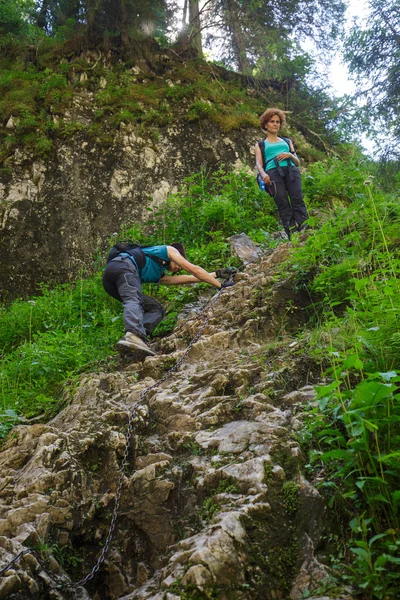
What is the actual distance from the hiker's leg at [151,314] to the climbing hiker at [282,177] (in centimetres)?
238

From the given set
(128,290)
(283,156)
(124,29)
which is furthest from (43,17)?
(128,290)

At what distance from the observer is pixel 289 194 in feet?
24.9

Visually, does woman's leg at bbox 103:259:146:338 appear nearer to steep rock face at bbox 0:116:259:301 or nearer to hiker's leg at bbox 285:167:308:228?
hiker's leg at bbox 285:167:308:228

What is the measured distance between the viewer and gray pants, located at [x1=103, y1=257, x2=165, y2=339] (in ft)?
18.5

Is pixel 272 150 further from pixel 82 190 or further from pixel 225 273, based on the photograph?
pixel 82 190

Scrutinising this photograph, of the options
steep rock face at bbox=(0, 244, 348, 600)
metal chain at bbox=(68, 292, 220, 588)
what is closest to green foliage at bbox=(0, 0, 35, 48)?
metal chain at bbox=(68, 292, 220, 588)

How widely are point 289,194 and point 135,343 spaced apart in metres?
3.61

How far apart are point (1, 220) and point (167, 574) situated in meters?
8.91

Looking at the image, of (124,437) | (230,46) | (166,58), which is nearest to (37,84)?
(166,58)

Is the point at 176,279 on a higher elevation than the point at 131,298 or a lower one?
higher

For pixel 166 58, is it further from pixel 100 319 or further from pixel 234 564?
pixel 234 564

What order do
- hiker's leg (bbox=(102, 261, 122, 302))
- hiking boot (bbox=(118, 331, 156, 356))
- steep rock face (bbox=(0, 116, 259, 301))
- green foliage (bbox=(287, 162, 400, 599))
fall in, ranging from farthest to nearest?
steep rock face (bbox=(0, 116, 259, 301)), hiker's leg (bbox=(102, 261, 122, 302)), hiking boot (bbox=(118, 331, 156, 356)), green foliage (bbox=(287, 162, 400, 599))

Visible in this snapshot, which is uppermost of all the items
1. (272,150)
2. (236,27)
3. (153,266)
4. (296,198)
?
(236,27)

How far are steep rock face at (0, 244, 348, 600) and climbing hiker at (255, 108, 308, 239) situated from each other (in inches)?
120
